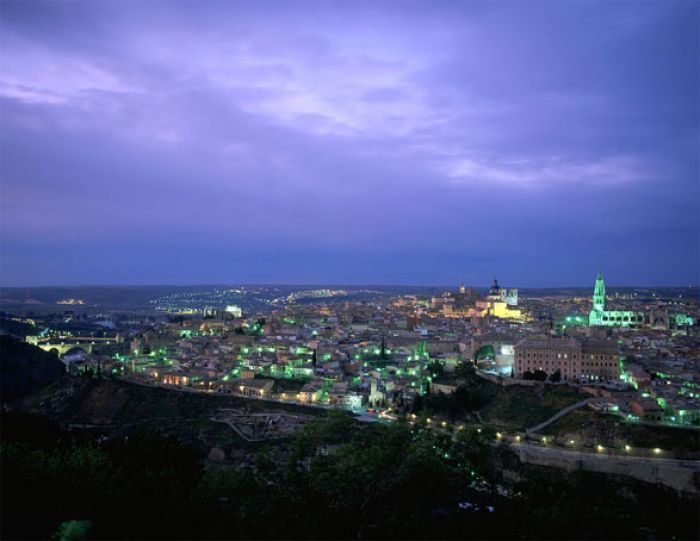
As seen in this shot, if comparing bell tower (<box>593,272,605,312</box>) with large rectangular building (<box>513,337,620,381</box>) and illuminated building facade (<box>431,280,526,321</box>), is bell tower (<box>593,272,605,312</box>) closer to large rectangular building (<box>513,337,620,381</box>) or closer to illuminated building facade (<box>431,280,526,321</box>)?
illuminated building facade (<box>431,280,526,321</box>)

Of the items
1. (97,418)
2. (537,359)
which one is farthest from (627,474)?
(97,418)

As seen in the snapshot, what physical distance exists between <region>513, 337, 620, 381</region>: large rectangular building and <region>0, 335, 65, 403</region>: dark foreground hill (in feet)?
79.3

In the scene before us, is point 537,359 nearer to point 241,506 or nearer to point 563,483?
point 563,483

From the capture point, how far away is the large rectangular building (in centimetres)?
2153

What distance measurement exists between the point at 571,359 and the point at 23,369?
1090 inches

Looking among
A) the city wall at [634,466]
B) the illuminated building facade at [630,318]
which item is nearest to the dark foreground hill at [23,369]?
the city wall at [634,466]

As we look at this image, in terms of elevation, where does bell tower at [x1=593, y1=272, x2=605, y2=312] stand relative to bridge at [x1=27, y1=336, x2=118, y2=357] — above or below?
above

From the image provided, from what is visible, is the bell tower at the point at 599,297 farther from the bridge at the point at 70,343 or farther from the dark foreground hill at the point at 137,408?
the bridge at the point at 70,343

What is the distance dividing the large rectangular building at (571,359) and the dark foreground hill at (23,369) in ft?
79.3

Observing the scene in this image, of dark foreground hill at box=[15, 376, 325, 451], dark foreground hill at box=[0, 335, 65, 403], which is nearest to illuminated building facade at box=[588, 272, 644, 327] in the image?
dark foreground hill at box=[15, 376, 325, 451]

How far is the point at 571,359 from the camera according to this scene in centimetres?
2177

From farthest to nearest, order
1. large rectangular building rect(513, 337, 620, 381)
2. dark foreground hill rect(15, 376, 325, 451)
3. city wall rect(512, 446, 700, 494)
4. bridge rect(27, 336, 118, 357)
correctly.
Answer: bridge rect(27, 336, 118, 357)
dark foreground hill rect(15, 376, 325, 451)
large rectangular building rect(513, 337, 620, 381)
city wall rect(512, 446, 700, 494)

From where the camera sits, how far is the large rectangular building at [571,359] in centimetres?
2153

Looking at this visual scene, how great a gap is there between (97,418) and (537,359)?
18347 millimetres
